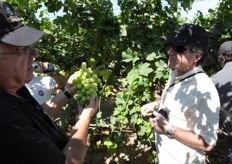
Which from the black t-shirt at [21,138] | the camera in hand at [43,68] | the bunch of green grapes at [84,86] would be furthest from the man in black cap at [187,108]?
the camera in hand at [43,68]

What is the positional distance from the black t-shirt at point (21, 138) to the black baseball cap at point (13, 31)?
11.1 inches

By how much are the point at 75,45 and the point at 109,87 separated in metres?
1.27

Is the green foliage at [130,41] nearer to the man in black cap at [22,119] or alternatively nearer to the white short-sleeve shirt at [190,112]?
the white short-sleeve shirt at [190,112]

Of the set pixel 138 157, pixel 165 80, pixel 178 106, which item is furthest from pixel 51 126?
pixel 138 157

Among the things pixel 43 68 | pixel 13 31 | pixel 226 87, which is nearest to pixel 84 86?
pixel 13 31

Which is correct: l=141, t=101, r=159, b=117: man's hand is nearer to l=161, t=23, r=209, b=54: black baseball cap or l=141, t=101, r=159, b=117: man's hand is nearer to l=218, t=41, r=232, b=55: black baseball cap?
l=161, t=23, r=209, b=54: black baseball cap

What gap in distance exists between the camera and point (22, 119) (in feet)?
4.85

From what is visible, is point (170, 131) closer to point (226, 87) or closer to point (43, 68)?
point (226, 87)

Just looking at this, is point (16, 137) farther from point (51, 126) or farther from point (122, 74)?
point (122, 74)

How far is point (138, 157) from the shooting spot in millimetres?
4832

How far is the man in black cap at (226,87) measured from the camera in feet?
11.4

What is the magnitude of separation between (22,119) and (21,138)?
0.34 feet

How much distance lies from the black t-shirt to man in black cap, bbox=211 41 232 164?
245 cm

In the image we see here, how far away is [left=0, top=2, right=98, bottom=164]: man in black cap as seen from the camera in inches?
55.1
